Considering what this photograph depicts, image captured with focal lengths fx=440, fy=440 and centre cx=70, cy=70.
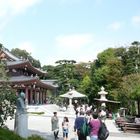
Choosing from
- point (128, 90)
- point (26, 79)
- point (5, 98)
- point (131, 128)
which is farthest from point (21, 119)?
point (26, 79)

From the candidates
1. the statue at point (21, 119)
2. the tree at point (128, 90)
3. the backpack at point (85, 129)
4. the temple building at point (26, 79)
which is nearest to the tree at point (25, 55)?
the temple building at point (26, 79)

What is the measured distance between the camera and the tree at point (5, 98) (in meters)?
13.2

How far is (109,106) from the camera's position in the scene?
54781mm

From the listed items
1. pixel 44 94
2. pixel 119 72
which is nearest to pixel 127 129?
pixel 119 72

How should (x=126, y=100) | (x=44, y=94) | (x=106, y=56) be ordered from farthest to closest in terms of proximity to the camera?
(x=44, y=94) < (x=106, y=56) < (x=126, y=100)

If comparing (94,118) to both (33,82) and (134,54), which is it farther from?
Answer: (134,54)

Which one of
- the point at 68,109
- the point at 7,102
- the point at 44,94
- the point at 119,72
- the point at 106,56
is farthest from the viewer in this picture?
the point at 44,94

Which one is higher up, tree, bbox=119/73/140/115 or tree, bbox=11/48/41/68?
tree, bbox=11/48/41/68

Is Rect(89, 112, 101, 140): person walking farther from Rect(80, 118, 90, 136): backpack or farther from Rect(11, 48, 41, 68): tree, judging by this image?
Rect(11, 48, 41, 68): tree

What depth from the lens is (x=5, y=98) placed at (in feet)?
43.6

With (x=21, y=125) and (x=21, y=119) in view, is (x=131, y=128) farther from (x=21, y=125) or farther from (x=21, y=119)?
(x=21, y=125)

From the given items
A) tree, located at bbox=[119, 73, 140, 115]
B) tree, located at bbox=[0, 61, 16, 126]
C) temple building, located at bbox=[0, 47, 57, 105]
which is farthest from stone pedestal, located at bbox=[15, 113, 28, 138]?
temple building, located at bbox=[0, 47, 57, 105]

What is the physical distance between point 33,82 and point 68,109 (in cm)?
867

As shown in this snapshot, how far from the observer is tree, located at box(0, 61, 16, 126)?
13.2 metres
